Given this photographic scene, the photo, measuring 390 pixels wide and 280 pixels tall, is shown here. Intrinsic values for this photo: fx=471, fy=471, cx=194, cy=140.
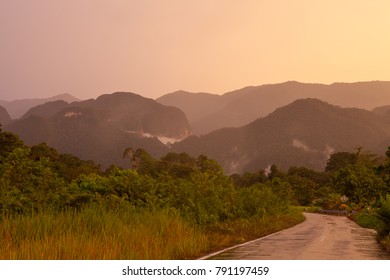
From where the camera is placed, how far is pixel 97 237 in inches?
481

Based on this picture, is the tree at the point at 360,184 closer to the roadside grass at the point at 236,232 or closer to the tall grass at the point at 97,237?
the roadside grass at the point at 236,232

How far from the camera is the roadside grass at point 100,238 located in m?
10.3

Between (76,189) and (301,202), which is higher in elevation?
(76,189)

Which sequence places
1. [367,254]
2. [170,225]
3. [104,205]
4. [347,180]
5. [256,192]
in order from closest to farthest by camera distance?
[367,254] < [170,225] < [104,205] < [256,192] < [347,180]

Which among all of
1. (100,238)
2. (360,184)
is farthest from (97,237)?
(360,184)

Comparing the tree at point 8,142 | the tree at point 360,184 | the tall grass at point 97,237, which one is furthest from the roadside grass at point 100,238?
the tree at point 360,184

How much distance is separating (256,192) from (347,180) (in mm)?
30333

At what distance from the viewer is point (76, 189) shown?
19.9 metres

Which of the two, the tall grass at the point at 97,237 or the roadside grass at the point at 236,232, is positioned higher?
the tall grass at the point at 97,237

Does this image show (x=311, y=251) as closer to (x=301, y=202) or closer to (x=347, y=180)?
(x=347, y=180)
